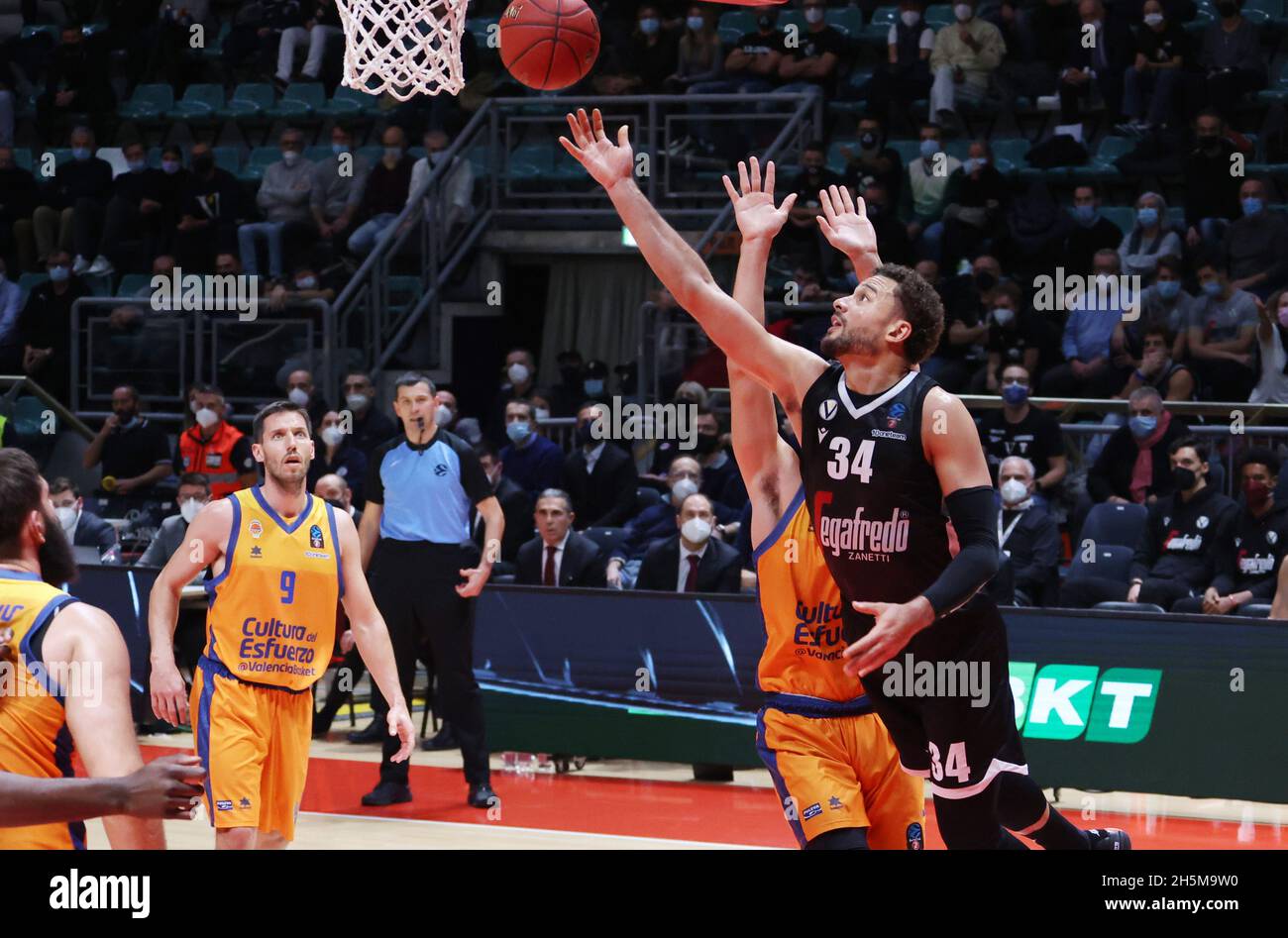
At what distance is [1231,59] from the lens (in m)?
13.7

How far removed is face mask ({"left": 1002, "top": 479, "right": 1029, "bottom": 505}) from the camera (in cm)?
1027

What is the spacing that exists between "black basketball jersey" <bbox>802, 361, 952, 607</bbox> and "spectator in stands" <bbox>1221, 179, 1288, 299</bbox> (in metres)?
8.49

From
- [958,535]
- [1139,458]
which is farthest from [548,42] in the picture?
[1139,458]

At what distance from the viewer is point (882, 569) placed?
4676 mm

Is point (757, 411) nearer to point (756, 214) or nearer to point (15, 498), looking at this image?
point (756, 214)

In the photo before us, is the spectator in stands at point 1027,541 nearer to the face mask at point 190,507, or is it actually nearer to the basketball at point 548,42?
Result: the basketball at point 548,42

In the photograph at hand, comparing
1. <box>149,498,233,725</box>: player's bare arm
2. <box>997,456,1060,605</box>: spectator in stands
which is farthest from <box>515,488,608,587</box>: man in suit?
<box>149,498,233,725</box>: player's bare arm

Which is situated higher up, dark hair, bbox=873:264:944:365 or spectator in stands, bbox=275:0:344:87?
spectator in stands, bbox=275:0:344:87

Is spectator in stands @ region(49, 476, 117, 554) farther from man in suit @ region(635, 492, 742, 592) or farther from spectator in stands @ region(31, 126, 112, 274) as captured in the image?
spectator in stands @ region(31, 126, 112, 274)

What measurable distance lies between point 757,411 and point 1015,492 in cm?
545

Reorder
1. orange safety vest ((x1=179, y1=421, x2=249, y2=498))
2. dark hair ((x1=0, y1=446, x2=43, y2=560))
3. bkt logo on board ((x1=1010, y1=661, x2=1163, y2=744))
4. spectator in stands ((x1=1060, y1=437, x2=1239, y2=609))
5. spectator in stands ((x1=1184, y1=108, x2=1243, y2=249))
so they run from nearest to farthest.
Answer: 1. dark hair ((x1=0, y1=446, x2=43, y2=560))
2. bkt logo on board ((x1=1010, y1=661, x2=1163, y2=744))
3. spectator in stands ((x1=1060, y1=437, x2=1239, y2=609))
4. spectator in stands ((x1=1184, y1=108, x2=1243, y2=249))
5. orange safety vest ((x1=179, y1=421, x2=249, y2=498))
